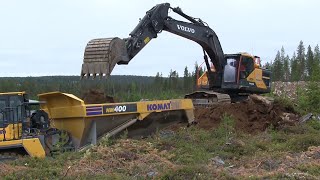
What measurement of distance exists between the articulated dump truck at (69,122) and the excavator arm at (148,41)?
44.1 inches

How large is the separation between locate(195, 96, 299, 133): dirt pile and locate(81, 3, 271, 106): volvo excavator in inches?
46.6

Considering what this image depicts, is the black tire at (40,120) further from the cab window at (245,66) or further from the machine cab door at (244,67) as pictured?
the cab window at (245,66)

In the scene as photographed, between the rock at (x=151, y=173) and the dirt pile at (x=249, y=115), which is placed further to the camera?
the dirt pile at (x=249, y=115)

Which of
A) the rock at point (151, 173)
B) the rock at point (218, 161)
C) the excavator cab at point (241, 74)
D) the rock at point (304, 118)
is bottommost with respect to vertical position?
the rock at point (218, 161)

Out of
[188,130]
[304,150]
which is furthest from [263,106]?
[304,150]

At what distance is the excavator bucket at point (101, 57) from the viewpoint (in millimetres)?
14500

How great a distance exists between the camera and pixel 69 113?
561 inches

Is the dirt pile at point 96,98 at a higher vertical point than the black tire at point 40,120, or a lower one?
higher

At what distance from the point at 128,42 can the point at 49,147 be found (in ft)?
14.3

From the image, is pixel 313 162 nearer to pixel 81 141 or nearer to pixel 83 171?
pixel 83 171

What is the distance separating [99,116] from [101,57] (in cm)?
166

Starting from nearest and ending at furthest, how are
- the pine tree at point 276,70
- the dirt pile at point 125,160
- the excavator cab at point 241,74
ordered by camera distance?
the dirt pile at point 125,160, the excavator cab at point 241,74, the pine tree at point 276,70

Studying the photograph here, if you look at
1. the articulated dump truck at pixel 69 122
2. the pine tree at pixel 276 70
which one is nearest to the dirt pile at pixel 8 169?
the articulated dump truck at pixel 69 122

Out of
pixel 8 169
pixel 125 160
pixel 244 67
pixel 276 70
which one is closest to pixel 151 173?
pixel 125 160
